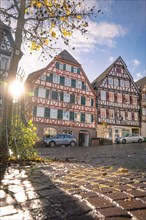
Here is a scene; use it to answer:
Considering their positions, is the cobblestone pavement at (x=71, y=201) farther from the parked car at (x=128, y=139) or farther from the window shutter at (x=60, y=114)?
the parked car at (x=128, y=139)

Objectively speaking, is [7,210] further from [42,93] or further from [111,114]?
[111,114]

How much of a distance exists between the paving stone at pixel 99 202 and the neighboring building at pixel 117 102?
25.4 meters

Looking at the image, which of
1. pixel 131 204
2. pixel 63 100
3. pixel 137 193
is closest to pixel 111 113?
pixel 63 100

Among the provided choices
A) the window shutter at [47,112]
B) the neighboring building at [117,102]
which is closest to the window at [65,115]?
the window shutter at [47,112]

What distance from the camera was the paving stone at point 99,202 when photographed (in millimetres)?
1656

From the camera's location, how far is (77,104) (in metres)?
26.3

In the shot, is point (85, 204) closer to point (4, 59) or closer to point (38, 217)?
point (38, 217)

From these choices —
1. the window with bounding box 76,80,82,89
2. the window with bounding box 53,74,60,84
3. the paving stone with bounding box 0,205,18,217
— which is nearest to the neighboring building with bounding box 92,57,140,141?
the window with bounding box 76,80,82,89

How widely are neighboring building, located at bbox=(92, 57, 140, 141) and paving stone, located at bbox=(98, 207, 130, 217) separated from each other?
2564 centimetres

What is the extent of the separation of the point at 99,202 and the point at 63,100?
78.1ft

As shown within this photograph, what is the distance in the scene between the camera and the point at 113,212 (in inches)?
59.4

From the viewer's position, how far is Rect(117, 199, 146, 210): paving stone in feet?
5.36

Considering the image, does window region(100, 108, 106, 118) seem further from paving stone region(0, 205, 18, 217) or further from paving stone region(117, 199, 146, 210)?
paving stone region(0, 205, 18, 217)

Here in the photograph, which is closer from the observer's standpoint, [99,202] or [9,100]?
[99,202]
